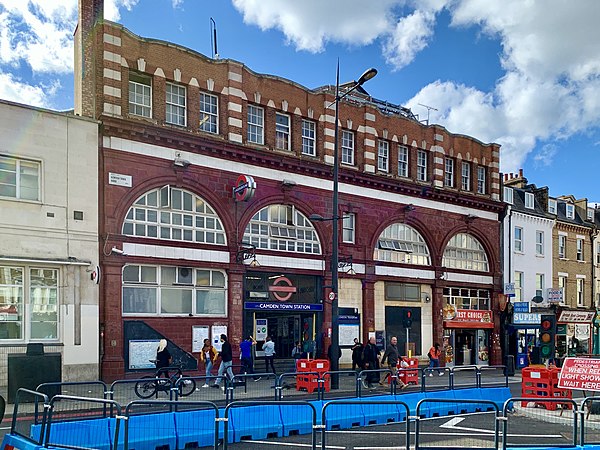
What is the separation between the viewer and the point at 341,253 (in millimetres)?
30859

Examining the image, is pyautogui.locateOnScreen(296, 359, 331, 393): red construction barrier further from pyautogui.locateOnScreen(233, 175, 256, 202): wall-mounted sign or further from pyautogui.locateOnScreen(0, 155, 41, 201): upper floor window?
pyautogui.locateOnScreen(0, 155, 41, 201): upper floor window

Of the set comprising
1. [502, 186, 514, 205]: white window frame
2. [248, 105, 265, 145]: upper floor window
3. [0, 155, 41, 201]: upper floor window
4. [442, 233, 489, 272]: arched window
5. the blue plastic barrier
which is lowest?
the blue plastic barrier

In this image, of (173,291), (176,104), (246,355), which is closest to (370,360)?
(246,355)

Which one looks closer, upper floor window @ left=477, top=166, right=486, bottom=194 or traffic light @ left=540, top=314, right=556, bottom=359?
traffic light @ left=540, top=314, right=556, bottom=359

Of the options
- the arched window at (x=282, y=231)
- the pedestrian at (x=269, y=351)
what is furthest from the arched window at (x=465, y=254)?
the pedestrian at (x=269, y=351)

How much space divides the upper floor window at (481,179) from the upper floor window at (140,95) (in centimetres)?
2146

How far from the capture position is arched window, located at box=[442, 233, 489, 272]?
36.8 metres

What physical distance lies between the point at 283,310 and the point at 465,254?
544 inches

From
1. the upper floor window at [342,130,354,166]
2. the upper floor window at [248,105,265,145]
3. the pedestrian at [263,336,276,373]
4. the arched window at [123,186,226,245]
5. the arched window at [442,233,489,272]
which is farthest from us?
the arched window at [442,233,489,272]

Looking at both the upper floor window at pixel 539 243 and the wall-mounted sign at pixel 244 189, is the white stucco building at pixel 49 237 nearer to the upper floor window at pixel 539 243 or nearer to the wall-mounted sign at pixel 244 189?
the wall-mounted sign at pixel 244 189

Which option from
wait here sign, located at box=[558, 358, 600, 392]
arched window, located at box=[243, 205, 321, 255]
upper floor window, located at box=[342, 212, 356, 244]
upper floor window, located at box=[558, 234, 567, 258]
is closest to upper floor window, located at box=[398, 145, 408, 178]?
upper floor window, located at box=[342, 212, 356, 244]

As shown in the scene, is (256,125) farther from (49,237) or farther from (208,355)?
(49,237)

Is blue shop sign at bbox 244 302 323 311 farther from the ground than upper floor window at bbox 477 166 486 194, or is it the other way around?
upper floor window at bbox 477 166 486 194

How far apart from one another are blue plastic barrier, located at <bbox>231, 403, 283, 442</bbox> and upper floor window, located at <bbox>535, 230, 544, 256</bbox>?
3266 cm
